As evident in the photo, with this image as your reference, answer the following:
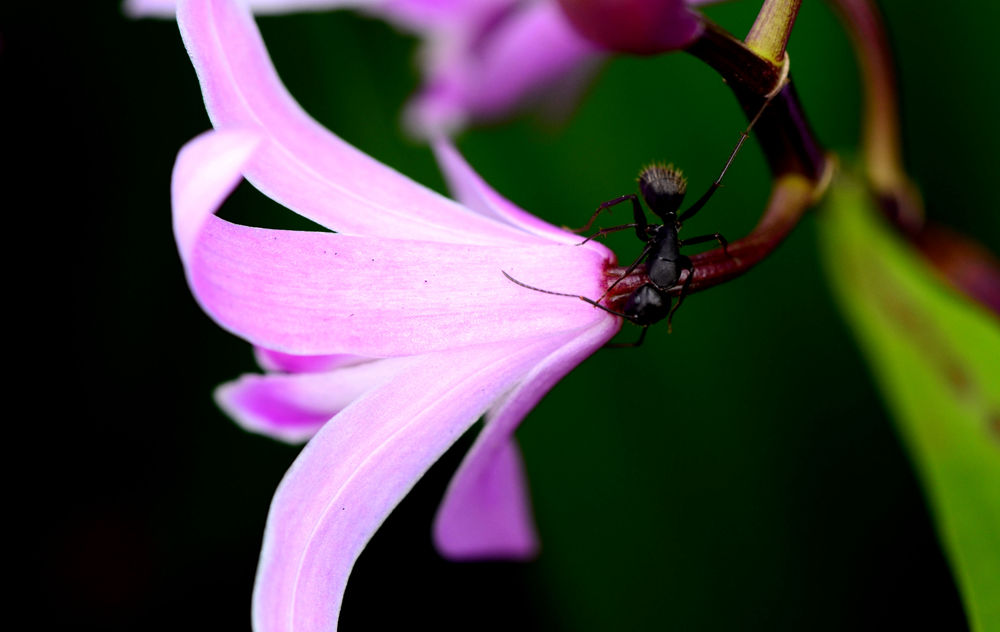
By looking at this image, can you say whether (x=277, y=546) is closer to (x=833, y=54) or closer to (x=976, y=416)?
(x=976, y=416)

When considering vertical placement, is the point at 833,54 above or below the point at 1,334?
above

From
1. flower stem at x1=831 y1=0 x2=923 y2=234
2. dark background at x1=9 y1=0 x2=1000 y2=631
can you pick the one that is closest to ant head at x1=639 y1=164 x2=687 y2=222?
flower stem at x1=831 y1=0 x2=923 y2=234

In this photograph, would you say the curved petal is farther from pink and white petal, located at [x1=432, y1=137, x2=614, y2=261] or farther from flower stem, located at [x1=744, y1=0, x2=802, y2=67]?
flower stem, located at [x1=744, y1=0, x2=802, y2=67]

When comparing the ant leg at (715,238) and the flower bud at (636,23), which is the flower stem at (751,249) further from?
the flower bud at (636,23)

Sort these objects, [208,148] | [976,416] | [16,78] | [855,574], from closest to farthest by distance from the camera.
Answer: [208,148]
[976,416]
[855,574]
[16,78]

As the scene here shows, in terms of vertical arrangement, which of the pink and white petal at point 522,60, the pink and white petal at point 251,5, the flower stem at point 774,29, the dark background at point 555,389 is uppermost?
the pink and white petal at point 251,5

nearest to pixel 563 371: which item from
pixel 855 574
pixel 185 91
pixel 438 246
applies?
Result: pixel 438 246

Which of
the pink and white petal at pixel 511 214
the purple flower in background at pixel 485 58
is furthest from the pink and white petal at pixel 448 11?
the pink and white petal at pixel 511 214
